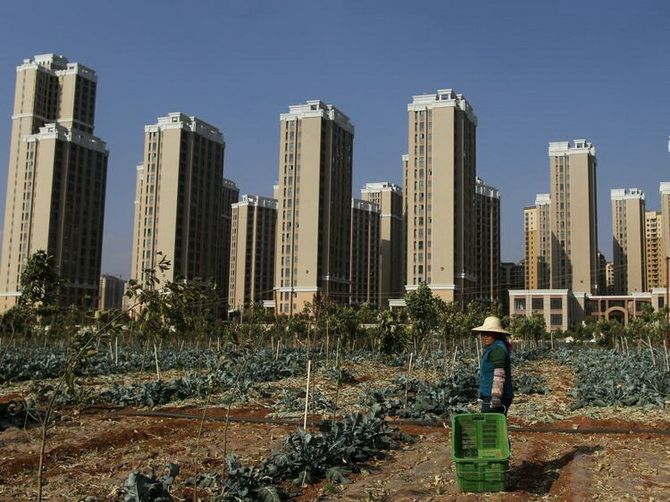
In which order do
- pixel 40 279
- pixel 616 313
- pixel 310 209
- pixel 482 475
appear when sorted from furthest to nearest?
pixel 616 313, pixel 310 209, pixel 40 279, pixel 482 475

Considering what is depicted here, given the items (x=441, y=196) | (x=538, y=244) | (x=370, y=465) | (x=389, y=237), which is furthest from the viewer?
(x=538, y=244)

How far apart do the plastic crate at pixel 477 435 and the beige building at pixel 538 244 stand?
434ft

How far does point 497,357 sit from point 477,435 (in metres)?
1.05

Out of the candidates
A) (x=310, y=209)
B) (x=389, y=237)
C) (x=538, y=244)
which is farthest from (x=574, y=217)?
(x=310, y=209)

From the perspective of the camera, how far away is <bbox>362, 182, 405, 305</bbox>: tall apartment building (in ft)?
434

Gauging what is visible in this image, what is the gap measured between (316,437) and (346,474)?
707 millimetres

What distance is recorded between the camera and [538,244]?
15800 centimetres

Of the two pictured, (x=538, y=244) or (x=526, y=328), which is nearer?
(x=526, y=328)

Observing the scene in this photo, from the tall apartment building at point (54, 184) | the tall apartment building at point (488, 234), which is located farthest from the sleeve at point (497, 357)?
the tall apartment building at point (488, 234)

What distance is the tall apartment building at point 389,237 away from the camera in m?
132

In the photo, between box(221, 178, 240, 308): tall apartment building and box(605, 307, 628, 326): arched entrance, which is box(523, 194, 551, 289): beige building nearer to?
box(605, 307, 628, 326): arched entrance

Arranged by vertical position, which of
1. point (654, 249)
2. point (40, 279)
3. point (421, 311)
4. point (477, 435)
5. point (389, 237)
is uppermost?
point (654, 249)

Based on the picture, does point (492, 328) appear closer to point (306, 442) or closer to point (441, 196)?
point (306, 442)

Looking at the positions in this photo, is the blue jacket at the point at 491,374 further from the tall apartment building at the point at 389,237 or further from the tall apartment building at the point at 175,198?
the tall apartment building at the point at 389,237
